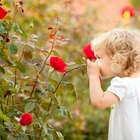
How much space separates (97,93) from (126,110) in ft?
0.70

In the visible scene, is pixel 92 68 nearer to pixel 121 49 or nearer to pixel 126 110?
pixel 121 49

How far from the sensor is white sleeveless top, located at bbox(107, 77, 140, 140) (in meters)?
2.67

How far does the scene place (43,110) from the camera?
2.66 m

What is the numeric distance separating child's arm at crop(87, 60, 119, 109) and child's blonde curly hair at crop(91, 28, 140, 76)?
3.7 inches

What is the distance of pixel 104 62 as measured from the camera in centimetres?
268

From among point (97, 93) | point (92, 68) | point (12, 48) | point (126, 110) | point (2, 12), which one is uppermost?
point (2, 12)

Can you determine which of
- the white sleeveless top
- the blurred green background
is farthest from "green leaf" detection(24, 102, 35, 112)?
the blurred green background

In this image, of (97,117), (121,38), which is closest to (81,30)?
(97,117)

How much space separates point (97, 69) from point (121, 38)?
195mm

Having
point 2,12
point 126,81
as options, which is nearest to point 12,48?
point 2,12

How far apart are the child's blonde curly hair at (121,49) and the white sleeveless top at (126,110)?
6 cm

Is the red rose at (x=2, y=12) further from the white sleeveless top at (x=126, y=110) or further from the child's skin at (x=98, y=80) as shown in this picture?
the white sleeveless top at (x=126, y=110)

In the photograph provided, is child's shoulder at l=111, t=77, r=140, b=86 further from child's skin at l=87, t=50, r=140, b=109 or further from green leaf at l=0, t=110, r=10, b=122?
green leaf at l=0, t=110, r=10, b=122

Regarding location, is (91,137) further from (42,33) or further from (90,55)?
(90,55)
